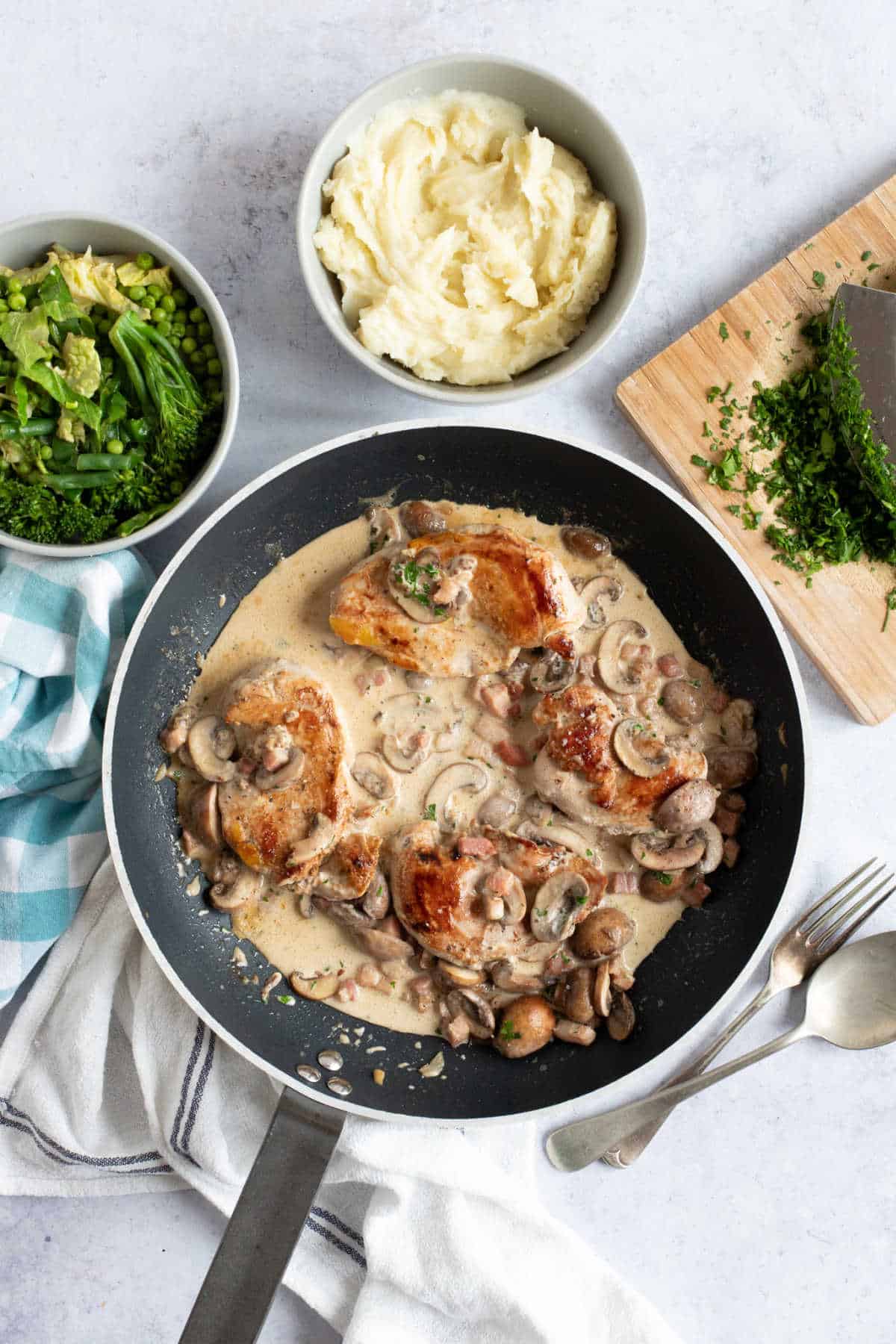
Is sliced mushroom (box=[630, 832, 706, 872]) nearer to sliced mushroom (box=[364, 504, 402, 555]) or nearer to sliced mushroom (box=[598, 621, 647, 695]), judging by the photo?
sliced mushroom (box=[598, 621, 647, 695])

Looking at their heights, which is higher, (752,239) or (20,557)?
(752,239)

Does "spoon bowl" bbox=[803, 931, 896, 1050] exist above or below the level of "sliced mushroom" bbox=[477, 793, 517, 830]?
below

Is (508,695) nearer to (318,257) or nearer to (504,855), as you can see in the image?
(504,855)

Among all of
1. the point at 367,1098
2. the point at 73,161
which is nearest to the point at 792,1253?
the point at 367,1098

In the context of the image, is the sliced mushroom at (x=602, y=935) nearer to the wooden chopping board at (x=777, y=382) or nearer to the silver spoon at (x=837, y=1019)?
the silver spoon at (x=837, y=1019)

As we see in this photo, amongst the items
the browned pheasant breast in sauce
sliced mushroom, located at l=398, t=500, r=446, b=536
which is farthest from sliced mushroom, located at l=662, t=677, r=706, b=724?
sliced mushroom, located at l=398, t=500, r=446, b=536

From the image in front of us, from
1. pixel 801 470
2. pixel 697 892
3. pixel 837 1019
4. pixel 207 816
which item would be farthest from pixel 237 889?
pixel 801 470
